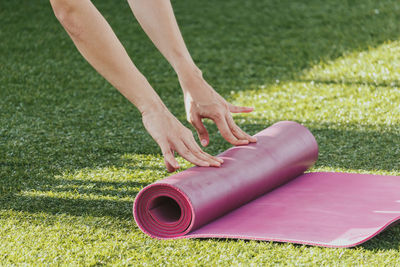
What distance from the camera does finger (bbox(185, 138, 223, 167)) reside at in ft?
8.27

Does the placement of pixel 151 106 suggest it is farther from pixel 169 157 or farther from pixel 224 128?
pixel 224 128

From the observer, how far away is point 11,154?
11.5 feet

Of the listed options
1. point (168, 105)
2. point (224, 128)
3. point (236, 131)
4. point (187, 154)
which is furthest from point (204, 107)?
point (168, 105)

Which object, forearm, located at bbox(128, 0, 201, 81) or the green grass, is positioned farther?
forearm, located at bbox(128, 0, 201, 81)

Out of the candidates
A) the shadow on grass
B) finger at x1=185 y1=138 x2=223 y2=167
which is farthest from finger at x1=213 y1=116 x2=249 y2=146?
the shadow on grass

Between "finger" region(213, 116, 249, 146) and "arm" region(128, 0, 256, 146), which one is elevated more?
"arm" region(128, 0, 256, 146)

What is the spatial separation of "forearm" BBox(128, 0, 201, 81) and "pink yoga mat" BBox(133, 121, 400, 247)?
0.41 metres

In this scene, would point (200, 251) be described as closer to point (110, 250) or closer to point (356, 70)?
point (110, 250)

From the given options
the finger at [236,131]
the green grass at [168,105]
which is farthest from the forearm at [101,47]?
the green grass at [168,105]

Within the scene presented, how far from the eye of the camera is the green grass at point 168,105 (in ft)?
7.99

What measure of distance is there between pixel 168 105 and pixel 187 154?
192 cm

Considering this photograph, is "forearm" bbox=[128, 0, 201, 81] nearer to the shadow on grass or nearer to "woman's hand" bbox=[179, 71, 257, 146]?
"woman's hand" bbox=[179, 71, 257, 146]

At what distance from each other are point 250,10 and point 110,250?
4706mm

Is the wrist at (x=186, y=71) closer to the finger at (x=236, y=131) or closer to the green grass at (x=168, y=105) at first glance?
the finger at (x=236, y=131)
